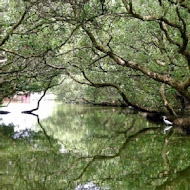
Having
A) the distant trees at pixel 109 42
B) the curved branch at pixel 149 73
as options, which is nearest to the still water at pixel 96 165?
the curved branch at pixel 149 73

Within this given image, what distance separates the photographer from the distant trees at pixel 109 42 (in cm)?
999

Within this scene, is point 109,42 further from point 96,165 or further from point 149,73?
point 96,165

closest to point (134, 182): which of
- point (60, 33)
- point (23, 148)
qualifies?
point (23, 148)

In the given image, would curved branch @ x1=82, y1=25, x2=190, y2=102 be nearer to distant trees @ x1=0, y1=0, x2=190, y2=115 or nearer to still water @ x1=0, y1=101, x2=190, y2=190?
distant trees @ x1=0, y1=0, x2=190, y2=115

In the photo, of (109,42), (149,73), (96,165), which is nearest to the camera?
(96,165)


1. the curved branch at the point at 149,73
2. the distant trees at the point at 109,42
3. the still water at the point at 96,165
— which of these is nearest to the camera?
the still water at the point at 96,165

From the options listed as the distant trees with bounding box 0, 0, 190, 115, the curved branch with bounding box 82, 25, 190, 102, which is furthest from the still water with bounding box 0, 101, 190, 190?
the distant trees with bounding box 0, 0, 190, 115

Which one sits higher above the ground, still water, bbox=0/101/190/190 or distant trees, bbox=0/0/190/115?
distant trees, bbox=0/0/190/115

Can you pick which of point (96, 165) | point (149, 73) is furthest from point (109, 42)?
point (96, 165)

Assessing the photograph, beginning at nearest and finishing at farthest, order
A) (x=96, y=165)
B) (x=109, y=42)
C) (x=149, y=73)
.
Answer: (x=96, y=165)
(x=149, y=73)
(x=109, y=42)

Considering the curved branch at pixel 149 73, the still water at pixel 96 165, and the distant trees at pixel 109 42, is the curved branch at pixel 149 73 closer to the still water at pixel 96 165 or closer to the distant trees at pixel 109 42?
the distant trees at pixel 109 42

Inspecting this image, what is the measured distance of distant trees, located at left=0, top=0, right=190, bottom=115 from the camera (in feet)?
32.8

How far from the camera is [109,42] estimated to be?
13.5 meters

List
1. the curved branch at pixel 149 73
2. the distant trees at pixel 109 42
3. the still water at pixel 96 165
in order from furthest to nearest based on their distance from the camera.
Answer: the curved branch at pixel 149 73, the distant trees at pixel 109 42, the still water at pixel 96 165
